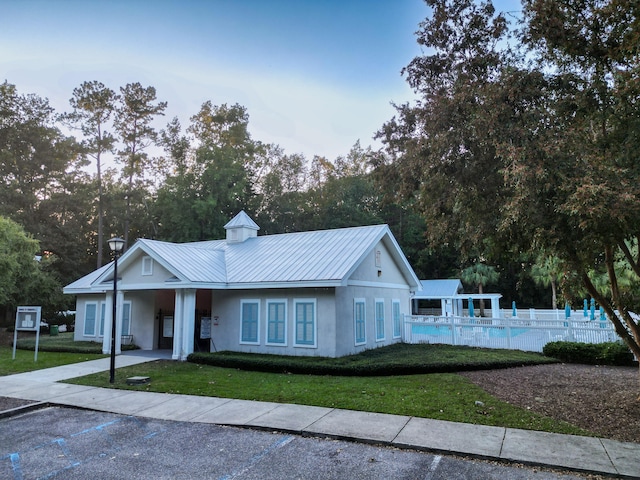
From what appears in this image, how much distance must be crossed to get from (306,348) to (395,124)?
8.10 meters

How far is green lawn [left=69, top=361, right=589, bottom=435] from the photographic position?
7.57 meters

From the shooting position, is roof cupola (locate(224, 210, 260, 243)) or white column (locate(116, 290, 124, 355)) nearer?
white column (locate(116, 290, 124, 355))

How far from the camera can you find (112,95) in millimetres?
35531

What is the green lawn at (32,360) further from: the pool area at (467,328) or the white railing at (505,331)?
the white railing at (505,331)

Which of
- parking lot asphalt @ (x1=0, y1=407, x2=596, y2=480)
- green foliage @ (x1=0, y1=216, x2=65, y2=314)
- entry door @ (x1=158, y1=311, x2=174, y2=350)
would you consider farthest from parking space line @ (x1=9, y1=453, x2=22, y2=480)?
green foliage @ (x1=0, y1=216, x2=65, y2=314)

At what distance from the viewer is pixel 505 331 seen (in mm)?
16156

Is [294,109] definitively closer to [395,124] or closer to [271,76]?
[271,76]

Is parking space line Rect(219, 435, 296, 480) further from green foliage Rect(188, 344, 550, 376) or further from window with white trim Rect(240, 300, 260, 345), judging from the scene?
window with white trim Rect(240, 300, 260, 345)

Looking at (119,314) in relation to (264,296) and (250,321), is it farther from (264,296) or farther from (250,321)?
(264,296)

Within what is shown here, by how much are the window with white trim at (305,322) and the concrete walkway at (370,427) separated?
5311mm

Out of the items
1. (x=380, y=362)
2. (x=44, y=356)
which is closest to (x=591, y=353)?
(x=380, y=362)

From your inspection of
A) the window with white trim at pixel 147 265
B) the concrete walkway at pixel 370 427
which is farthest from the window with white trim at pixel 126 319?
the concrete walkway at pixel 370 427

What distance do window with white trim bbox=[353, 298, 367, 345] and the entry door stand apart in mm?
8519

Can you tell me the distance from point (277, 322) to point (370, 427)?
26.7ft
